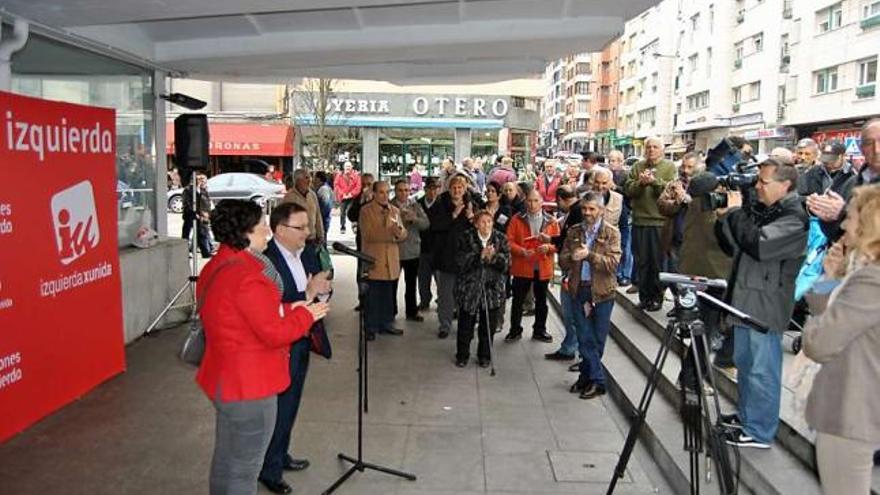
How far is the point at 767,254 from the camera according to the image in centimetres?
392

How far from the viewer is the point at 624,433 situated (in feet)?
16.8

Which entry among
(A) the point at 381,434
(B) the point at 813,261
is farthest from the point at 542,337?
(A) the point at 381,434

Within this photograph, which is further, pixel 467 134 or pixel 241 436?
pixel 467 134

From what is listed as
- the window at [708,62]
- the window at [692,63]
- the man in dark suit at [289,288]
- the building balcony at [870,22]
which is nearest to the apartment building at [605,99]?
the window at [692,63]

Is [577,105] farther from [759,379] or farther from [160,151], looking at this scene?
[759,379]

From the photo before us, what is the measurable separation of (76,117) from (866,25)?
32.4 metres

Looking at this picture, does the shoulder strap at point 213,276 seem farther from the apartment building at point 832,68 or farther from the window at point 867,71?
the window at point 867,71

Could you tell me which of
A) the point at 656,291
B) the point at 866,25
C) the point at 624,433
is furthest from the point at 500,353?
the point at 866,25

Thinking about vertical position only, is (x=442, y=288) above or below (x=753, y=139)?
below

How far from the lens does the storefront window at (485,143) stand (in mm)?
26969

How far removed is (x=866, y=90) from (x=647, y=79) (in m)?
Result: 33.2

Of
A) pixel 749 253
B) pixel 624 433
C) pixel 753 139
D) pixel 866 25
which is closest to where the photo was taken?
pixel 749 253

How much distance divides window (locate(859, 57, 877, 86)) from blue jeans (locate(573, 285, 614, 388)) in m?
29.3

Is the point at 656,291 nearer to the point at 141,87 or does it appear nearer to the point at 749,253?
the point at 749,253
